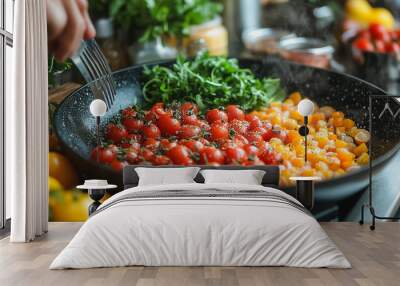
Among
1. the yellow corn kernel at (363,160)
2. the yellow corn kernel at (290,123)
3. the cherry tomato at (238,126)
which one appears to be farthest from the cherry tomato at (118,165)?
the yellow corn kernel at (363,160)

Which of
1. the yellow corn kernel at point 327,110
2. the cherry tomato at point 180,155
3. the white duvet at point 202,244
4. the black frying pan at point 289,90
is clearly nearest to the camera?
the white duvet at point 202,244

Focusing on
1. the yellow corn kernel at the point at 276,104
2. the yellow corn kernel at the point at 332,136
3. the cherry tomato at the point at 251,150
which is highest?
the yellow corn kernel at the point at 276,104

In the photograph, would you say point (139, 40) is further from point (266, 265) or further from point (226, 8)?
point (266, 265)

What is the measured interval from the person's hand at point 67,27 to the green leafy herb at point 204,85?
871 millimetres

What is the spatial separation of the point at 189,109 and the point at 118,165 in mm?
1030

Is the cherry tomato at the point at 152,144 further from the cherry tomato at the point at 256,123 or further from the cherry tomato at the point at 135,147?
the cherry tomato at the point at 256,123

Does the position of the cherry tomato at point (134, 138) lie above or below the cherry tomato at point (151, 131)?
below

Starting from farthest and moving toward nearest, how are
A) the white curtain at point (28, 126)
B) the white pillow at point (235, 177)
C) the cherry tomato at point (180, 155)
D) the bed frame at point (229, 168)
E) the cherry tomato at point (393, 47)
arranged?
the cherry tomato at point (393, 47)
the cherry tomato at point (180, 155)
the bed frame at point (229, 168)
the white pillow at point (235, 177)
the white curtain at point (28, 126)

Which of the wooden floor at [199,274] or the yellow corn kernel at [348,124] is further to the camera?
the yellow corn kernel at [348,124]

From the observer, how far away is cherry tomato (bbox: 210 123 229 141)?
287 inches

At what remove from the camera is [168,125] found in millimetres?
7328

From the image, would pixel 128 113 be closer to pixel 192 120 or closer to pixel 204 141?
pixel 192 120

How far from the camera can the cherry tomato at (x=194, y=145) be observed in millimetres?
7227

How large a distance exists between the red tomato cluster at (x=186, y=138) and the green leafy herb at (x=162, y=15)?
86 cm
